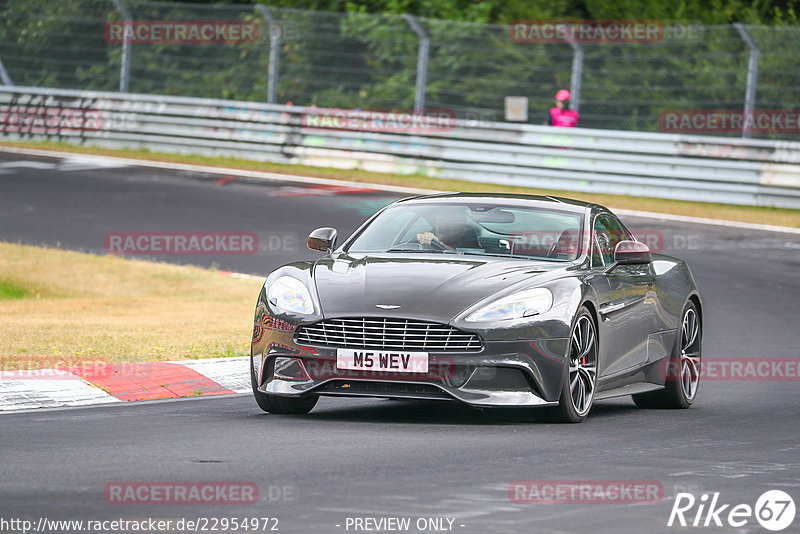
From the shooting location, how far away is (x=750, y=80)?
2367 centimetres

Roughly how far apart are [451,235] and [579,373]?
140 cm

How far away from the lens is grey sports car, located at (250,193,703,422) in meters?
8.45

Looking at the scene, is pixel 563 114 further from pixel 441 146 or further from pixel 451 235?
pixel 451 235

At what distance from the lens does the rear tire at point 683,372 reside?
1052 cm

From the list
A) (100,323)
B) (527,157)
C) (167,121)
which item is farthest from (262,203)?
(100,323)

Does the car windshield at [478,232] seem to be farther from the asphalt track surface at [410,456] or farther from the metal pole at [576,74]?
the metal pole at [576,74]

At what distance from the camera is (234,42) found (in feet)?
93.8

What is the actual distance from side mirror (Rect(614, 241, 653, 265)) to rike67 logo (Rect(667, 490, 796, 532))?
3.21m

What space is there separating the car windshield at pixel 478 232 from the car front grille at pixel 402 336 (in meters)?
1.26

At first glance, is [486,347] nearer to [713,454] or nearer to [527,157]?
[713,454]

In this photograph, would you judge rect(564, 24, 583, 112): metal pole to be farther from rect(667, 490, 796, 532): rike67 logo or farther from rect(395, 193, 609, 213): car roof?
rect(667, 490, 796, 532): rike67 logo

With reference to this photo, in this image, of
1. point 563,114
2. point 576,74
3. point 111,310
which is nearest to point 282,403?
point 111,310

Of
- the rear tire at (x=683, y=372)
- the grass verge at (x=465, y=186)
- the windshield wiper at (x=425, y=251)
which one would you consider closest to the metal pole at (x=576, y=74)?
the grass verge at (x=465, y=186)

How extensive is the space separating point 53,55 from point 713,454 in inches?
972
